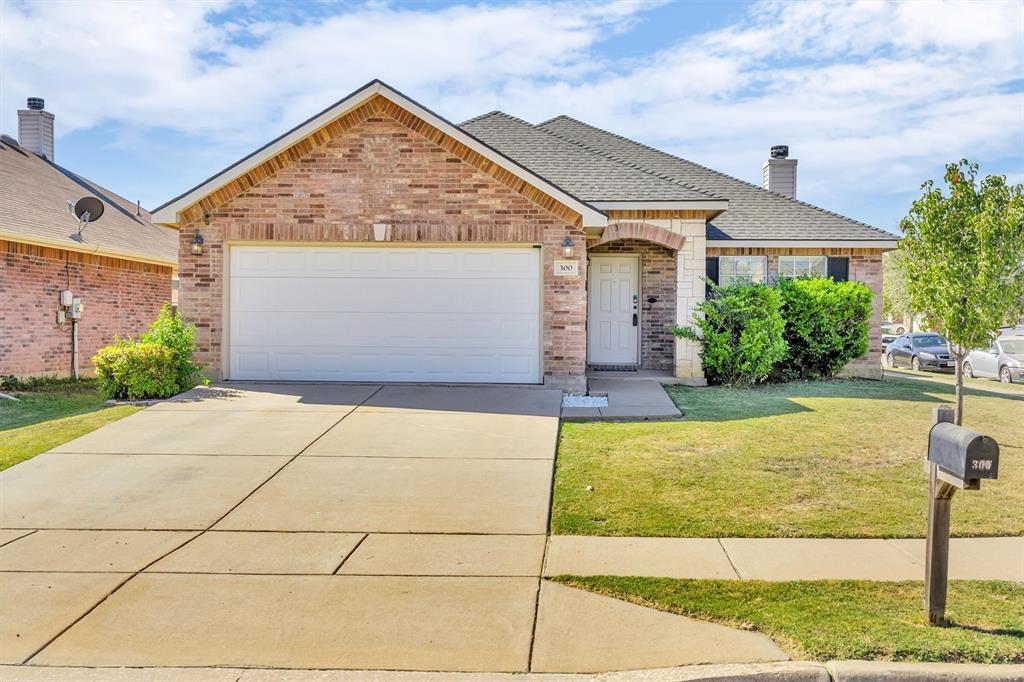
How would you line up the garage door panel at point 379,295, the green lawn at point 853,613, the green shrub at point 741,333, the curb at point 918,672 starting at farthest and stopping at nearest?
the green shrub at point 741,333 < the garage door panel at point 379,295 < the green lawn at point 853,613 < the curb at point 918,672

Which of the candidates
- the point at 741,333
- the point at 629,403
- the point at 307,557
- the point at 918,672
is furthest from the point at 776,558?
the point at 741,333

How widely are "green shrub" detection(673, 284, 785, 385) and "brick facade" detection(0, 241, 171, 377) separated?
12.6m

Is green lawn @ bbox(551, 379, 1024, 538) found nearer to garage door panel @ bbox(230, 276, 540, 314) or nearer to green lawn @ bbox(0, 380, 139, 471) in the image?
garage door panel @ bbox(230, 276, 540, 314)

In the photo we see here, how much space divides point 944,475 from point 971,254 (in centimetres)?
468

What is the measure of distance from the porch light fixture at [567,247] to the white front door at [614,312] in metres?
3.63

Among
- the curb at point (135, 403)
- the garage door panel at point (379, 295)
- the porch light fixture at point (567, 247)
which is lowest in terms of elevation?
the curb at point (135, 403)

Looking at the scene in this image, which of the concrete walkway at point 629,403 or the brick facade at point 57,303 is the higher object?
the brick facade at point 57,303

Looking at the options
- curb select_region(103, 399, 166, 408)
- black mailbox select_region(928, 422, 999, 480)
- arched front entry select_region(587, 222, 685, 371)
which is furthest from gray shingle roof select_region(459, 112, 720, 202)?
black mailbox select_region(928, 422, 999, 480)

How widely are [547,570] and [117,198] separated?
70.9 ft

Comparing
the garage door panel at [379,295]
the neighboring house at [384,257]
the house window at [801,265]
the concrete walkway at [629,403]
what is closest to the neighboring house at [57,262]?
the neighboring house at [384,257]

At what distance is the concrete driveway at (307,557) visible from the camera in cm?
403

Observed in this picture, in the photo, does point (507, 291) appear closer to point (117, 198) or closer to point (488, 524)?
point (488, 524)

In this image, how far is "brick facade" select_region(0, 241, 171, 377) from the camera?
47.4 ft

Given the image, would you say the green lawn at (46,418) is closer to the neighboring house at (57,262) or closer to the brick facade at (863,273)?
the neighboring house at (57,262)
